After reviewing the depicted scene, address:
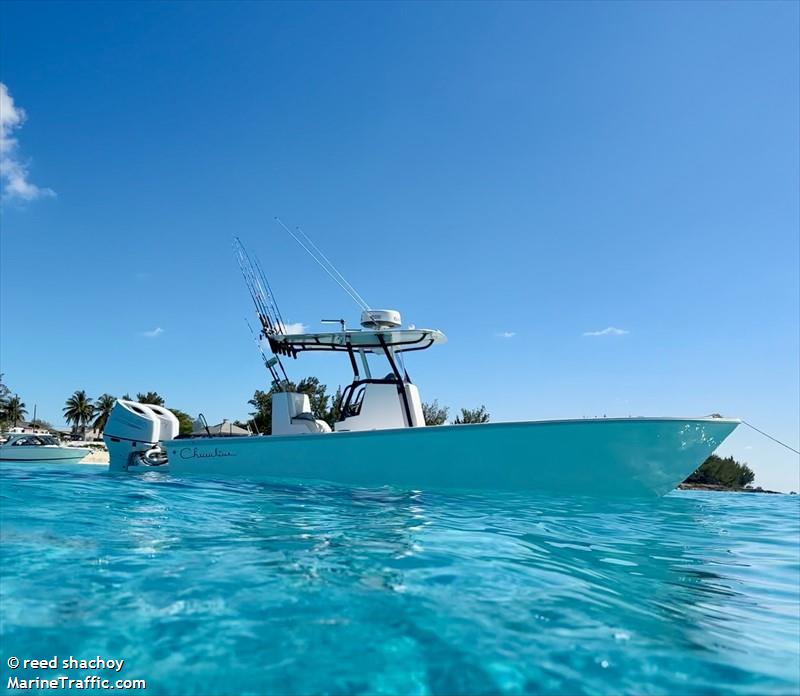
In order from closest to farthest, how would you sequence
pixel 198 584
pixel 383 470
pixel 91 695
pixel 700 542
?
pixel 91 695, pixel 198 584, pixel 700 542, pixel 383 470

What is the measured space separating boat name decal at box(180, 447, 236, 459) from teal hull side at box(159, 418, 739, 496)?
2023 millimetres

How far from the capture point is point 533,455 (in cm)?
767

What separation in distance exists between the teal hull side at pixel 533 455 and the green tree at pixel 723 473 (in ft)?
64.1

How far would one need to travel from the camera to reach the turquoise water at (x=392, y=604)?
2.02m

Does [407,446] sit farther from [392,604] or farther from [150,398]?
[150,398]

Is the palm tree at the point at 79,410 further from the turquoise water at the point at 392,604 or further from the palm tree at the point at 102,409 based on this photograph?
the turquoise water at the point at 392,604

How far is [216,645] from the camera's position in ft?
7.11

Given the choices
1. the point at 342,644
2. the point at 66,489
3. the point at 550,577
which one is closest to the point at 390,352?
the point at 66,489

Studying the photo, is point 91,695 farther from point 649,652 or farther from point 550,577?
point 550,577

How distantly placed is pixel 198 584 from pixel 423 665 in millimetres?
1412

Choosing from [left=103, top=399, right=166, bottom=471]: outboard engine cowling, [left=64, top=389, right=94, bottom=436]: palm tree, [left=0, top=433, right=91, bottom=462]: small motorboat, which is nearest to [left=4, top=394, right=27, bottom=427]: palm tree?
[left=64, top=389, right=94, bottom=436]: palm tree

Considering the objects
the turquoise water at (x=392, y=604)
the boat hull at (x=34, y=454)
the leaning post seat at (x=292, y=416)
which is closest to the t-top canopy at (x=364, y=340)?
the leaning post seat at (x=292, y=416)

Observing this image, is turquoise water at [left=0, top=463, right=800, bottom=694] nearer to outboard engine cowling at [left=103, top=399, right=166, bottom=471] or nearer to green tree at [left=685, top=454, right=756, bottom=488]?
outboard engine cowling at [left=103, top=399, right=166, bottom=471]

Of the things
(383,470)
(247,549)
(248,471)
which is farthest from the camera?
(248,471)
